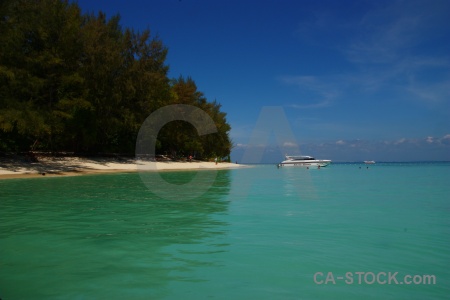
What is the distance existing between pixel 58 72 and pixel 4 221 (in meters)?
31.5

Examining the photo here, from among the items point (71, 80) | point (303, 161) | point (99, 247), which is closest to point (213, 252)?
point (99, 247)

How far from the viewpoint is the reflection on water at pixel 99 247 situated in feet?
18.7

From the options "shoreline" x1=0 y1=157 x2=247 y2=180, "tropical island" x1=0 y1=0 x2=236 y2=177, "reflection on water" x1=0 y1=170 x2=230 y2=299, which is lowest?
"reflection on water" x1=0 y1=170 x2=230 y2=299

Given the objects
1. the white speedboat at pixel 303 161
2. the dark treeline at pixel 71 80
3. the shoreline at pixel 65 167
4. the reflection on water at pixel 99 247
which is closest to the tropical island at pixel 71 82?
the dark treeline at pixel 71 80

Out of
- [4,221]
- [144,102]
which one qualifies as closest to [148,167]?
[144,102]

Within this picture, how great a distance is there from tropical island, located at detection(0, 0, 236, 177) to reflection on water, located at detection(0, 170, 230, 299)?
920 inches

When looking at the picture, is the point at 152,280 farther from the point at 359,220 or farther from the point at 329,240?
the point at 359,220

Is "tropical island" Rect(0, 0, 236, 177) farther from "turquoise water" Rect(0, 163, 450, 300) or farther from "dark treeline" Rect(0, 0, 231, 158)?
"turquoise water" Rect(0, 163, 450, 300)

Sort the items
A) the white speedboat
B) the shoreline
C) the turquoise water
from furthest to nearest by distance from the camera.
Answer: the white speedboat < the shoreline < the turquoise water

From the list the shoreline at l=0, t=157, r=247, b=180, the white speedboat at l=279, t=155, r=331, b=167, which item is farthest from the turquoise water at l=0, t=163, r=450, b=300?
the white speedboat at l=279, t=155, r=331, b=167

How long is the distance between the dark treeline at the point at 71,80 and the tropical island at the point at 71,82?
102 millimetres

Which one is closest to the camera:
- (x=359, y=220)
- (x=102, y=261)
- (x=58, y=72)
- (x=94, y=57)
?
(x=102, y=261)

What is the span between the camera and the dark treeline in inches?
1296

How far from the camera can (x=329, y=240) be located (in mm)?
9266
